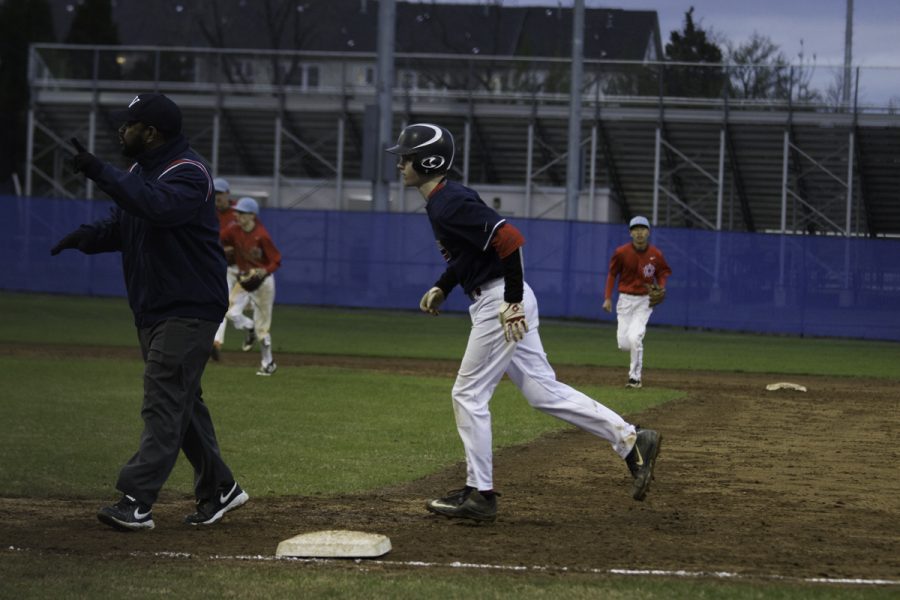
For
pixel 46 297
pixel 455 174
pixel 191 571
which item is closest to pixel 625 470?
pixel 191 571

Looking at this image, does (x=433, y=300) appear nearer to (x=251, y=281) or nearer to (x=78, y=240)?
(x=78, y=240)

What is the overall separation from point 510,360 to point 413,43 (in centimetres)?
5195

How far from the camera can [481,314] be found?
318 inches

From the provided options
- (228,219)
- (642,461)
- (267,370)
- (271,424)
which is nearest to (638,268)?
(267,370)

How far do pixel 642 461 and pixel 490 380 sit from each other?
1090 mm

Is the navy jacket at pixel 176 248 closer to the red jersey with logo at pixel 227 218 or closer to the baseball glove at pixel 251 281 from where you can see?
the baseball glove at pixel 251 281

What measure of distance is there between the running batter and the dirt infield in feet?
1.17

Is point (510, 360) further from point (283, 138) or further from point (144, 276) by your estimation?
point (283, 138)

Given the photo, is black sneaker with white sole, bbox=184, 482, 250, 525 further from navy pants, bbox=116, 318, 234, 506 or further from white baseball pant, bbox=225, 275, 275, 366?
white baseball pant, bbox=225, 275, 275, 366

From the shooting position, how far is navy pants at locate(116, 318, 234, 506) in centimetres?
733

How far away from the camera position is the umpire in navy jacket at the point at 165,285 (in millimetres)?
7328

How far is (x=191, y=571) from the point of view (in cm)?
631

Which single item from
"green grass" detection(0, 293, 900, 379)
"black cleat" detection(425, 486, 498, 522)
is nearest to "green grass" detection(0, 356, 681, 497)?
"black cleat" detection(425, 486, 498, 522)

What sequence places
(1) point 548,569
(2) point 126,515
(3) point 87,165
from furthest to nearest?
(2) point 126,515 < (3) point 87,165 < (1) point 548,569
